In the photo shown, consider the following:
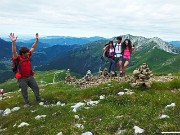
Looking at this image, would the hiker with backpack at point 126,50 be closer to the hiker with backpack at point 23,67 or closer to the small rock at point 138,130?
the hiker with backpack at point 23,67

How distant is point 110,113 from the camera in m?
16.1

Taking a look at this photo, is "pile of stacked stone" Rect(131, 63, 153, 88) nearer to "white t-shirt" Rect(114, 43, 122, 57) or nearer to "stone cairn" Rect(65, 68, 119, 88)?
"stone cairn" Rect(65, 68, 119, 88)

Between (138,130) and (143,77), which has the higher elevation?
(143,77)

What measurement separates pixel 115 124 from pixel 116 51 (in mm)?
15952

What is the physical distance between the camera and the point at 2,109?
22984mm

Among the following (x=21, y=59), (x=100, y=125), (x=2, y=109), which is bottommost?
(x=2, y=109)

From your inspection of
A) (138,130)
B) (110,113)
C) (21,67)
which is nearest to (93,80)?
Result: (21,67)

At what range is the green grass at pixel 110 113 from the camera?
1395 centimetres

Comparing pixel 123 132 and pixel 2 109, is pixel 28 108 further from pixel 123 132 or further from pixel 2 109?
pixel 123 132

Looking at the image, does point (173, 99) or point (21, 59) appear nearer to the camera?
point (173, 99)

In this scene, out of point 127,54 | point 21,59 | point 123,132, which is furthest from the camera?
point 127,54

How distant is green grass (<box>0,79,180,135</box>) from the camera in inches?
549

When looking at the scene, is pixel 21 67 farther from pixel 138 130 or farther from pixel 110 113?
pixel 138 130

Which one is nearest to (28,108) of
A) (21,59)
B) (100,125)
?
(21,59)
